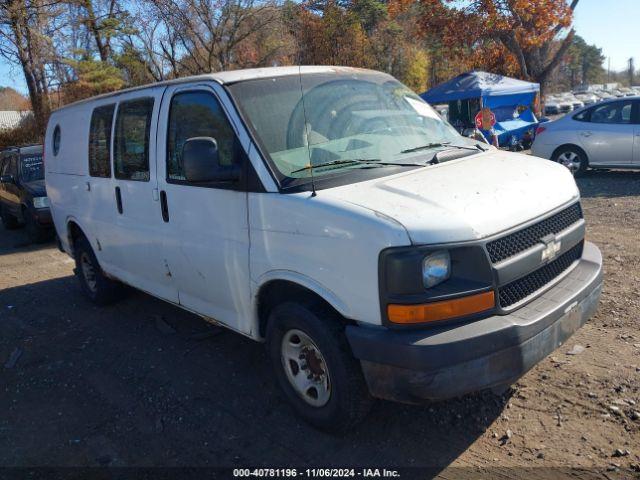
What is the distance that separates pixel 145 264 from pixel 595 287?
11.1 ft

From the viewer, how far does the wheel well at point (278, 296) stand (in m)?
3.22

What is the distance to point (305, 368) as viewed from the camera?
3418 mm

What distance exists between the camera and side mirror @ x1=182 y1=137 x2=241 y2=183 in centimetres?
335

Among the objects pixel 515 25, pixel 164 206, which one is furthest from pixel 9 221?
pixel 515 25

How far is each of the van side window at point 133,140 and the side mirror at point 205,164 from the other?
1110mm

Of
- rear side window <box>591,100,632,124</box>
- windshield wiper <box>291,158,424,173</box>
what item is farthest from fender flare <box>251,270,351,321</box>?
rear side window <box>591,100,632,124</box>

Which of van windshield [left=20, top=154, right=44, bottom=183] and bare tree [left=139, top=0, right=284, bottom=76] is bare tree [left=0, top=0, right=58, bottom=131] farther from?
van windshield [left=20, top=154, right=44, bottom=183]

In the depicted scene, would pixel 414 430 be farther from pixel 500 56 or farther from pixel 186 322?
pixel 500 56

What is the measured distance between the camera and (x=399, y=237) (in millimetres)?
2660

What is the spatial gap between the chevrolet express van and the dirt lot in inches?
11.2

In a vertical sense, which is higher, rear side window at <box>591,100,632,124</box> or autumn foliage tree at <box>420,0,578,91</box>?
autumn foliage tree at <box>420,0,578,91</box>

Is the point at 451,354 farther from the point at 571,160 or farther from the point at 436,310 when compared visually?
the point at 571,160

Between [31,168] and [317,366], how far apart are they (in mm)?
9467

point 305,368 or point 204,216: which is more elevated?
point 204,216
